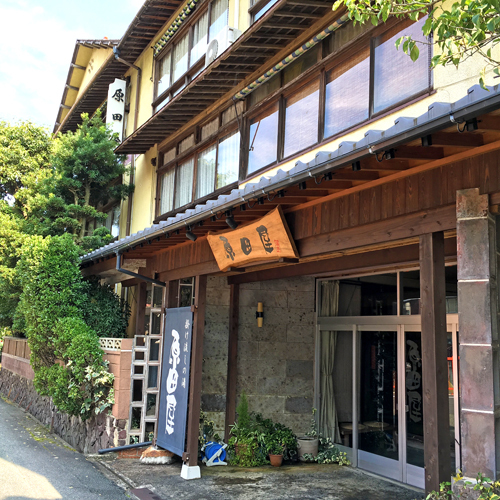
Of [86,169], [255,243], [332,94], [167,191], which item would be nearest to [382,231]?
[255,243]

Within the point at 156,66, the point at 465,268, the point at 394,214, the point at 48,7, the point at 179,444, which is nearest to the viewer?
the point at 465,268

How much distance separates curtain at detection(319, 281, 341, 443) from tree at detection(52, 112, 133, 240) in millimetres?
8196

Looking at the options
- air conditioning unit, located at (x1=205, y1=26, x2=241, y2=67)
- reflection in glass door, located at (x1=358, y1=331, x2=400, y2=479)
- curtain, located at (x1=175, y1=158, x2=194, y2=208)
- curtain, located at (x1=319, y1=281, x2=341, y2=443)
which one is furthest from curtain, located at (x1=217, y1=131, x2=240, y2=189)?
reflection in glass door, located at (x1=358, y1=331, x2=400, y2=479)

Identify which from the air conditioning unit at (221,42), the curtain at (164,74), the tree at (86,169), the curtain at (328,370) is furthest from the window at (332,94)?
the tree at (86,169)

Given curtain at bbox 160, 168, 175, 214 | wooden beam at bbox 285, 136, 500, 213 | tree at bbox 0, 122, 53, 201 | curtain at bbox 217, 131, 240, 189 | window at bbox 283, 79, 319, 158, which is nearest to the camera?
wooden beam at bbox 285, 136, 500, 213

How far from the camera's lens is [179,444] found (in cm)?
876

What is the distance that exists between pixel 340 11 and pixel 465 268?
18.0 feet

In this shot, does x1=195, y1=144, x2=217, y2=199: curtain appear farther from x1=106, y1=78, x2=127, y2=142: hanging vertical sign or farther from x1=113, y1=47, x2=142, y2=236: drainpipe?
x1=106, y1=78, x2=127, y2=142: hanging vertical sign

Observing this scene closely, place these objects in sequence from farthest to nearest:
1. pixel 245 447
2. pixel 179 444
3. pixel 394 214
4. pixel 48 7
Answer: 1. pixel 48 7
2. pixel 245 447
3. pixel 179 444
4. pixel 394 214

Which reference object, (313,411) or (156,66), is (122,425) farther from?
(156,66)

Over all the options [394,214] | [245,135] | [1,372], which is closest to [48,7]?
[1,372]

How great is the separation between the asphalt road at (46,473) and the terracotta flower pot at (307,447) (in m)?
3.61

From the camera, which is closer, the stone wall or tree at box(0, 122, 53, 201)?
the stone wall

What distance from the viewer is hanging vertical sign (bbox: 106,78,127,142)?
56.1 feet
